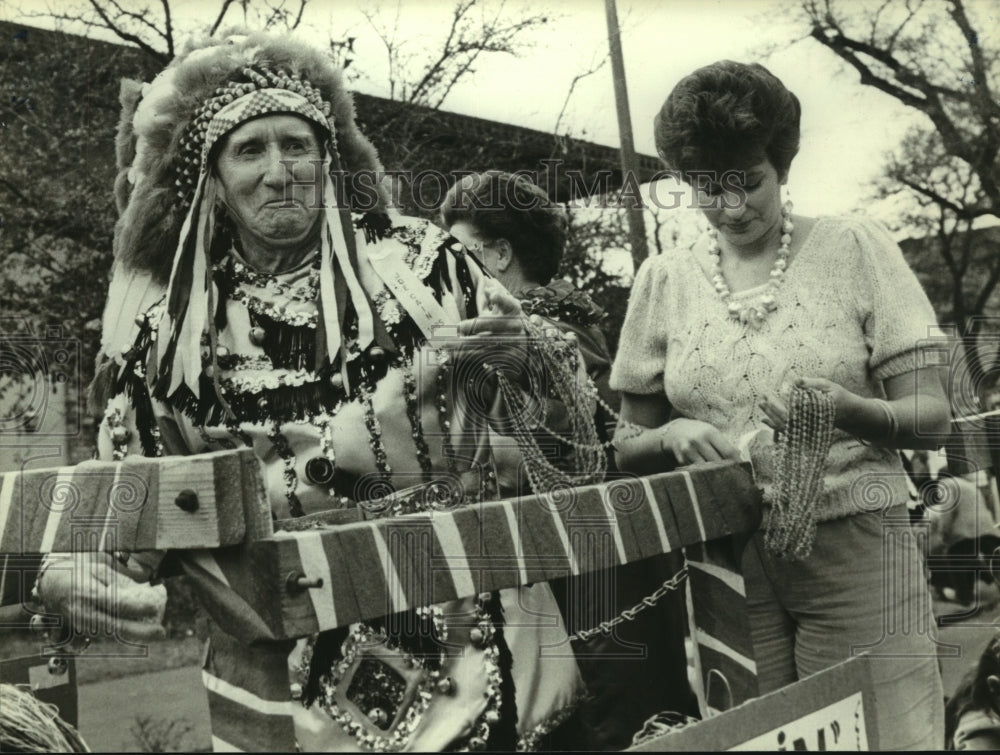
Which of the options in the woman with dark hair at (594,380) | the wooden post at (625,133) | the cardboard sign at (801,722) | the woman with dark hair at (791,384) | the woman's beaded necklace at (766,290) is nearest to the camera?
the cardboard sign at (801,722)

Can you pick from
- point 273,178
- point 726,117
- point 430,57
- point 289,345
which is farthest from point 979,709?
point 430,57

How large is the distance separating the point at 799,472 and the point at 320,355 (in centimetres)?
90

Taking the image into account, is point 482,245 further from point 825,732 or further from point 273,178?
point 825,732

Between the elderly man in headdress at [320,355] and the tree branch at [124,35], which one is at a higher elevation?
the tree branch at [124,35]

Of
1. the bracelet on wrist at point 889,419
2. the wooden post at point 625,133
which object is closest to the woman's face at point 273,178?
the bracelet on wrist at point 889,419

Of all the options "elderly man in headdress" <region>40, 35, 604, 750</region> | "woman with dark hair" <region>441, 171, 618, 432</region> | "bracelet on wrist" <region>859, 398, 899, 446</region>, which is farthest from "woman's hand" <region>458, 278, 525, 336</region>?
"woman with dark hair" <region>441, 171, 618, 432</region>

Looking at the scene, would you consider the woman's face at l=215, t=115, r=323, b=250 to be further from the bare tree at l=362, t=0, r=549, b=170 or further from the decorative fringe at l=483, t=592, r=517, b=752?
the bare tree at l=362, t=0, r=549, b=170

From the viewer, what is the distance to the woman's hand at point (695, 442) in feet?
6.78

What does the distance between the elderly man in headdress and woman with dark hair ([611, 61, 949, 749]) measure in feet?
1.03

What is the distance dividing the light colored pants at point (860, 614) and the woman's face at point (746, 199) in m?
0.58

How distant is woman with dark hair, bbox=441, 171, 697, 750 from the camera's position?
9.21 feet

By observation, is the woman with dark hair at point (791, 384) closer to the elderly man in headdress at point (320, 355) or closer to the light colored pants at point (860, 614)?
the light colored pants at point (860, 614)

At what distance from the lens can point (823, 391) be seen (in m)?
1.87

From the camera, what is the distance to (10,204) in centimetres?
584
